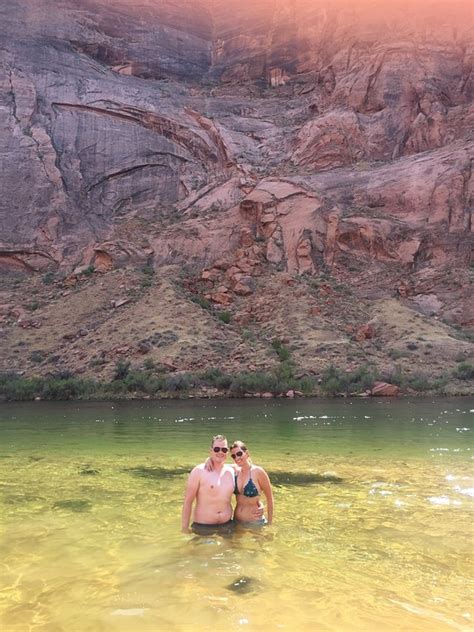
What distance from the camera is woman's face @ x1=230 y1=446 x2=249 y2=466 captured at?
25.4ft

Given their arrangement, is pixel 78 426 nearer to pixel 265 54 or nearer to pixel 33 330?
pixel 33 330

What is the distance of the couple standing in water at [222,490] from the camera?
7.75m

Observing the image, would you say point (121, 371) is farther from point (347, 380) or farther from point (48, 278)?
point (48, 278)

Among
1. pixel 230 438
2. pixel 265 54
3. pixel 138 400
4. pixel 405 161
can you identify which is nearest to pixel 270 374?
pixel 138 400

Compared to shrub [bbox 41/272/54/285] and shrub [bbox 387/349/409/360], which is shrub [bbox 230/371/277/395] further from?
shrub [bbox 41/272/54/285]

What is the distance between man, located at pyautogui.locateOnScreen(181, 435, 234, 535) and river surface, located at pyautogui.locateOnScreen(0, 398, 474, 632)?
9.5 inches

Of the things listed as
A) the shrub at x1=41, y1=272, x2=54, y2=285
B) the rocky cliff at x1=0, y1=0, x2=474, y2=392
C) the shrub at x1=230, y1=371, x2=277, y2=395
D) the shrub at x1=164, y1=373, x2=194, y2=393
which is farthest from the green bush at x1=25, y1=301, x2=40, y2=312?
the shrub at x1=230, y1=371, x2=277, y2=395

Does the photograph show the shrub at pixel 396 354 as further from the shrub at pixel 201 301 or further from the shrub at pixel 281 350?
the shrub at pixel 201 301

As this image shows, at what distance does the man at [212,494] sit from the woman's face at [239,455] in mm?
90

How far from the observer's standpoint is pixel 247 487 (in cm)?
794

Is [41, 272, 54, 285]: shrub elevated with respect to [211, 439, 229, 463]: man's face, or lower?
elevated

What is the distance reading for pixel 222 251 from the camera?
188ft

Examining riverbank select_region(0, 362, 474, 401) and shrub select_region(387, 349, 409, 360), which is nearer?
riverbank select_region(0, 362, 474, 401)

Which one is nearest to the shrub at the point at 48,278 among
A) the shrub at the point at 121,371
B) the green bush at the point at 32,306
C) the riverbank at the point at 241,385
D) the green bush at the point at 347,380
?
the green bush at the point at 32,306
